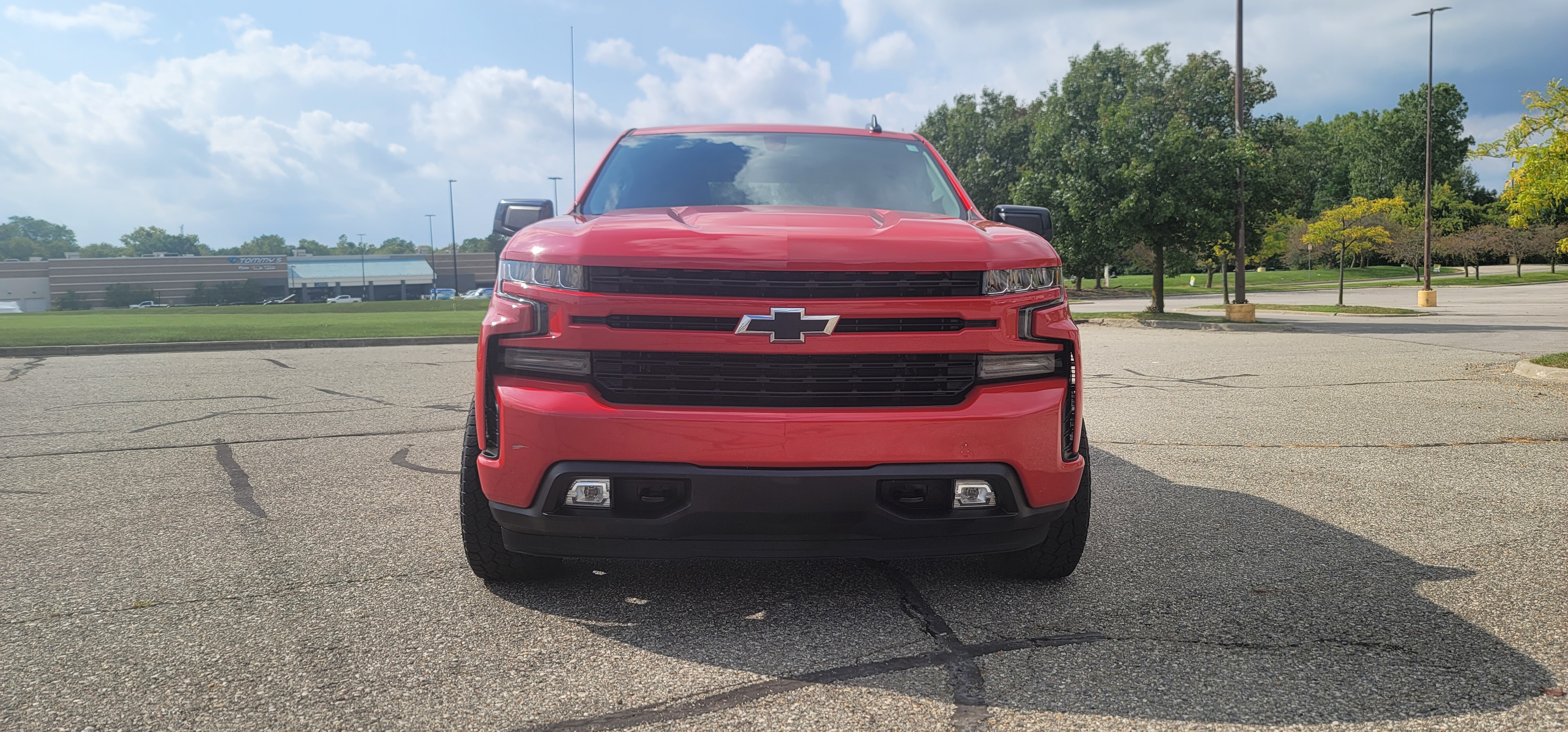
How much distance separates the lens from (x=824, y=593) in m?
3.49

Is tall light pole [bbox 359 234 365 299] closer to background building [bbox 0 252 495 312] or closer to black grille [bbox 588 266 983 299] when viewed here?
background building [bbox 0 252 495 312]

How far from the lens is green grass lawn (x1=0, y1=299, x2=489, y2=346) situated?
20219 millimetres

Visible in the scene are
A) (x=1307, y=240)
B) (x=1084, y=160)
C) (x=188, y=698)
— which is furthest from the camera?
(x=1307, y=240)

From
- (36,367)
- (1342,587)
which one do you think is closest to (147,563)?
(1342,587)

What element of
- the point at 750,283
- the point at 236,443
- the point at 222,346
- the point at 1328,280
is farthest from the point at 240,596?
the point at 1328,280

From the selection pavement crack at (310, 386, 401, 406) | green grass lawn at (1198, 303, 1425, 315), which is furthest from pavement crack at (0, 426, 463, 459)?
green grass lawn at (1198, 303, 1425, 315)

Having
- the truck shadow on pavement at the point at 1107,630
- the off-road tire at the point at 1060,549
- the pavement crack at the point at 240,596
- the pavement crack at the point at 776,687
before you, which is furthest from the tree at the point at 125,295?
the pavement crack at the point at 776,687

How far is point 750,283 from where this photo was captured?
2869mm

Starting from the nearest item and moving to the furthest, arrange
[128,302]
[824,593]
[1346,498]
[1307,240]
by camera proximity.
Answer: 1. [824,593]
2. [1346,498]
3. [1307,240]
4. [128,302]

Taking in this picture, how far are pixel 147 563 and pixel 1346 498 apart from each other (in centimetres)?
539

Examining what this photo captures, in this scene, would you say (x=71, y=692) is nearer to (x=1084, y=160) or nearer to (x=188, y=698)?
(x=188, y=698)

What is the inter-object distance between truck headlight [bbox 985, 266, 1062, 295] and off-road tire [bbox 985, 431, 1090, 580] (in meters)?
0.56

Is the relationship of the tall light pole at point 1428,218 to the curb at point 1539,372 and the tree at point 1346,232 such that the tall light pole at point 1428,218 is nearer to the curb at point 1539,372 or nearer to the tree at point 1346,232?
the tree at point 1346,232

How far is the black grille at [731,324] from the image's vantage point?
285 cm
